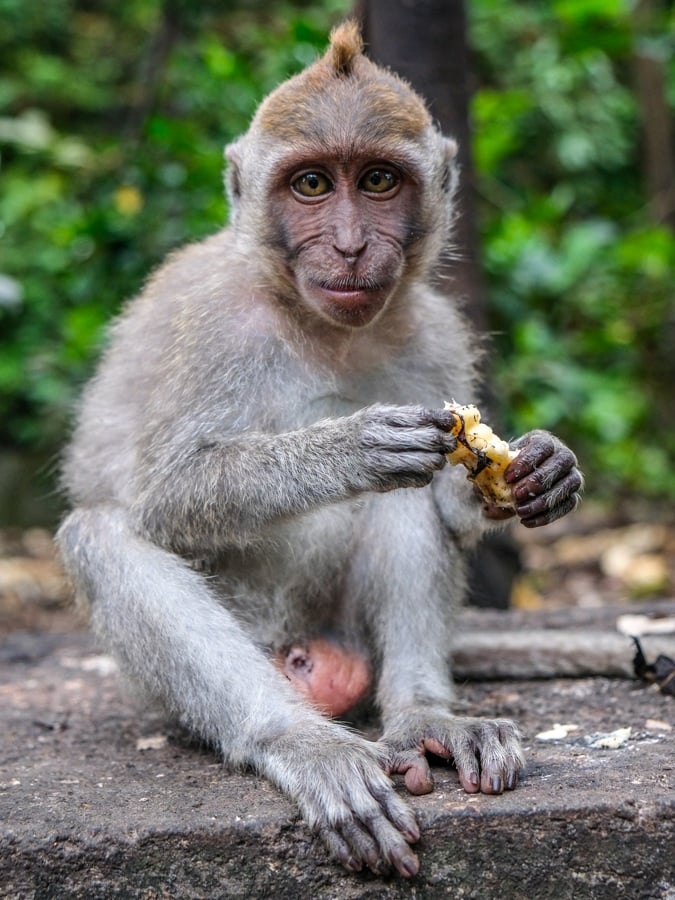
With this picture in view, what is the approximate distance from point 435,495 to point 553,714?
0.99 meters

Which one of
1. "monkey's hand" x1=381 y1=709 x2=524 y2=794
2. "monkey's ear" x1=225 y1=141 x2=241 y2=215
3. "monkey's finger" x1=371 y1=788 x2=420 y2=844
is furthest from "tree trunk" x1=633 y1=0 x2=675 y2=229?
"monkey's finger" x1=371 y1=788 x2=420 y2=844

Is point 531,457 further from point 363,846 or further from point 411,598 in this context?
point 363,846

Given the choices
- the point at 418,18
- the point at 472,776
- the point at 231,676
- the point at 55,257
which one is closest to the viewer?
the point at 472,776

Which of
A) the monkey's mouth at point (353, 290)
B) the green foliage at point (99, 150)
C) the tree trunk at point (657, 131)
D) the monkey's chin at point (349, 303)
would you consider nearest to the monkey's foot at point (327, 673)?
the monkey's chin at point (349, 303)

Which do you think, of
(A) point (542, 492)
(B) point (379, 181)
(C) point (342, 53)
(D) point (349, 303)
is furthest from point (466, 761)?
(C) point (342, 53)

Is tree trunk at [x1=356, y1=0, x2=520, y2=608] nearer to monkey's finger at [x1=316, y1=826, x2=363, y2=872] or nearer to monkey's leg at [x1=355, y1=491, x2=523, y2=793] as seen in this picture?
monkey's leg at [x1=355, y1=491, x2=523, y2=793]

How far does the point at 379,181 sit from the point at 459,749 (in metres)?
2.06

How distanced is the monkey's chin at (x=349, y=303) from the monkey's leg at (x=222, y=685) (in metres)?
1.07

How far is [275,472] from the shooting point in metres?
4.10

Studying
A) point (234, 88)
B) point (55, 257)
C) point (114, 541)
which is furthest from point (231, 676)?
point (55, 257)

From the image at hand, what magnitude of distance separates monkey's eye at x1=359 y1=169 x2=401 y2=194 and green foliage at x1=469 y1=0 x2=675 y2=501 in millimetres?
2364

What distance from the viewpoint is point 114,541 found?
4.27 m

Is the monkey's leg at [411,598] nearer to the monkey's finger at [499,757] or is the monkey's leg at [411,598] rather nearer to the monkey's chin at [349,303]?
the monkey's finger at [499,757]

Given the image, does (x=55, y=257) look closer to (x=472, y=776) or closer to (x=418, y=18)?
(x=418, y=18)
